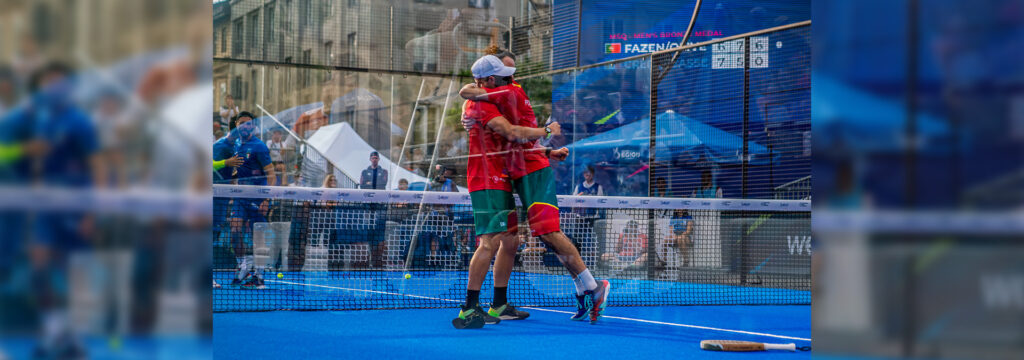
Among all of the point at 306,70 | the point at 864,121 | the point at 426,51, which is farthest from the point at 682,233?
the point at 864,121

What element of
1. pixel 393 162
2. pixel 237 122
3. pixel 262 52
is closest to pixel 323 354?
pixel 237 122

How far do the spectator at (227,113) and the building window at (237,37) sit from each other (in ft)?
7.92

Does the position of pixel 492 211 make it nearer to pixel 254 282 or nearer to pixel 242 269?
pixel 254 282

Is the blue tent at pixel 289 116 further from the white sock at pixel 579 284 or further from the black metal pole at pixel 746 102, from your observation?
the white sock at pixel 579 284

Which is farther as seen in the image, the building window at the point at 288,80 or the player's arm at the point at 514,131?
the building window at the point at 288,80

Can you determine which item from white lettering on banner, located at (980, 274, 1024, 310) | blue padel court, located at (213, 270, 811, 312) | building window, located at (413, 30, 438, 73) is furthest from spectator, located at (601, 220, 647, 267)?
white lettering on banner, located at (980, 274, 1024, 310)

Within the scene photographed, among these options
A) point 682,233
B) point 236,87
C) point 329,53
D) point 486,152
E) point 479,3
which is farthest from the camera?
point 329,53

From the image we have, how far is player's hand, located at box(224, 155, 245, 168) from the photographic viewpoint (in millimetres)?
7963

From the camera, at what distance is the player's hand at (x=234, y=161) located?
7.96 metres

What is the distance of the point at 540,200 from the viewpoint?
5.48m

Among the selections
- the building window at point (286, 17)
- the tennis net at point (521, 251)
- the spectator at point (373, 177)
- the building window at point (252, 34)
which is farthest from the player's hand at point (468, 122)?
the building window at point (286, 17)

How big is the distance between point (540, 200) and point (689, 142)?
5.52 m

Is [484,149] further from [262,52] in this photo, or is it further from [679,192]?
[262,52]

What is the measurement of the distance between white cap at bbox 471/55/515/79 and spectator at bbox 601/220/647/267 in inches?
149
